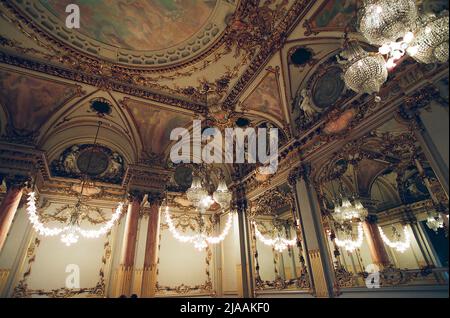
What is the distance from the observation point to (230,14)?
5.72m

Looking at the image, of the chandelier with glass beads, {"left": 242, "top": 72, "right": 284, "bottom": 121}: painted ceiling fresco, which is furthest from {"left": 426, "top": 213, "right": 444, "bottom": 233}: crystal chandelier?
the chandelier with glass beads

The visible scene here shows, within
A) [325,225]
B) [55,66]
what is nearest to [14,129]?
[55,66]

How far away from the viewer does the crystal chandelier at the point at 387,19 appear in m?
3.07

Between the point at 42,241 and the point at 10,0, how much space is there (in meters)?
6.59

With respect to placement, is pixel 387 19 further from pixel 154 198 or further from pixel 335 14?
pixel 154 198

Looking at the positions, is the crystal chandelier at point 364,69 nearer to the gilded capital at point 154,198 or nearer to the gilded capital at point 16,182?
the gilded capital at point 154,198

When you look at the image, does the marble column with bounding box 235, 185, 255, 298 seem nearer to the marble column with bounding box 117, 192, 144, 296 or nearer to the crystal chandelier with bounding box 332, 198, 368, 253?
the crystal chandelier with bounding box 332, 198, 368, 253

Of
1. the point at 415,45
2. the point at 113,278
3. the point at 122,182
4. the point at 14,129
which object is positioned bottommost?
the point at 113,278

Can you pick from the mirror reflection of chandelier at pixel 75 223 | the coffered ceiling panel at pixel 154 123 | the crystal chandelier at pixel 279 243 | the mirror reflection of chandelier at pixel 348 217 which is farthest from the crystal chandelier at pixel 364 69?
the crystal chandelier at pixel 279 243

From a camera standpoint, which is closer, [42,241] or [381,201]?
[42,241]

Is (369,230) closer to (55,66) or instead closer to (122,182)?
(122,182)

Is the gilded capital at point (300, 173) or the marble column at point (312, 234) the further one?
the gilded capital at point (300, 173)

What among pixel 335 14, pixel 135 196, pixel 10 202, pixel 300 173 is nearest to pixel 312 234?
pixel 300 173

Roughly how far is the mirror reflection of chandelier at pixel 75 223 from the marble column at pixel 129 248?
36.5 inches
